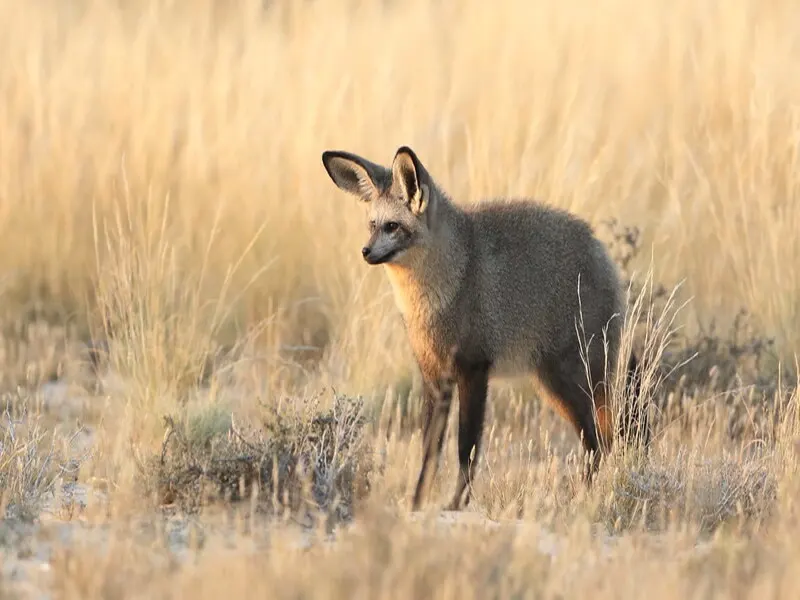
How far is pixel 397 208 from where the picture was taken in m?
6.77

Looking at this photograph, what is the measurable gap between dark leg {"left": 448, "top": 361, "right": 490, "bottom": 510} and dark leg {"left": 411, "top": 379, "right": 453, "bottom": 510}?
0.41 feet

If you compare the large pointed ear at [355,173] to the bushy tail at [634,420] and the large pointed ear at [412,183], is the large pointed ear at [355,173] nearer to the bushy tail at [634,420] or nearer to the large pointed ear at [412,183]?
the large pointed ear at [412,183]

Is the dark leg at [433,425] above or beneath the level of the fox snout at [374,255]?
beneath

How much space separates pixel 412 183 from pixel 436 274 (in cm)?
46

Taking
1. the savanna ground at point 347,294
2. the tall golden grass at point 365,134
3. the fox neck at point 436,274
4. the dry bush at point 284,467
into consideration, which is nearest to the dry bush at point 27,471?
the savanna ground at point 347,294

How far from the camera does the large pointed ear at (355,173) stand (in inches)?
270

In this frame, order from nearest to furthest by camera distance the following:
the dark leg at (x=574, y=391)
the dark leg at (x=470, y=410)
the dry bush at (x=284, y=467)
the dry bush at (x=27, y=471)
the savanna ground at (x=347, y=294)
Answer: the savanna ground at (x=347, y=294)
the dry bush at (x=27, y=471)
the dry bush at (x=284, y=467)
the dark leg at (x=470, y=410)
the dark leg at (x=574, y=391)

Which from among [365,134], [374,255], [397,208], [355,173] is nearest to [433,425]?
[374,255]

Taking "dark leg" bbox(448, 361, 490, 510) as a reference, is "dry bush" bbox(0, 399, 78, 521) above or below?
below

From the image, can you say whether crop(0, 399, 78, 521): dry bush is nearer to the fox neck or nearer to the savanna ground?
the savanna ground

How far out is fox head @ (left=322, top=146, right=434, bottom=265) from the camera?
21.8ft

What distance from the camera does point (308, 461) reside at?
20.6 feet

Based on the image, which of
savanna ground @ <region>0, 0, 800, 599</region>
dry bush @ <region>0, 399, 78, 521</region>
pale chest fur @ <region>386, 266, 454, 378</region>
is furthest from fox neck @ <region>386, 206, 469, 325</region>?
dry bush @ <region>0, 399, 78, 521</region>

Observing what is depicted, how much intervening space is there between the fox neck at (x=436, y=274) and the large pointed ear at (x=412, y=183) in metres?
0.16
